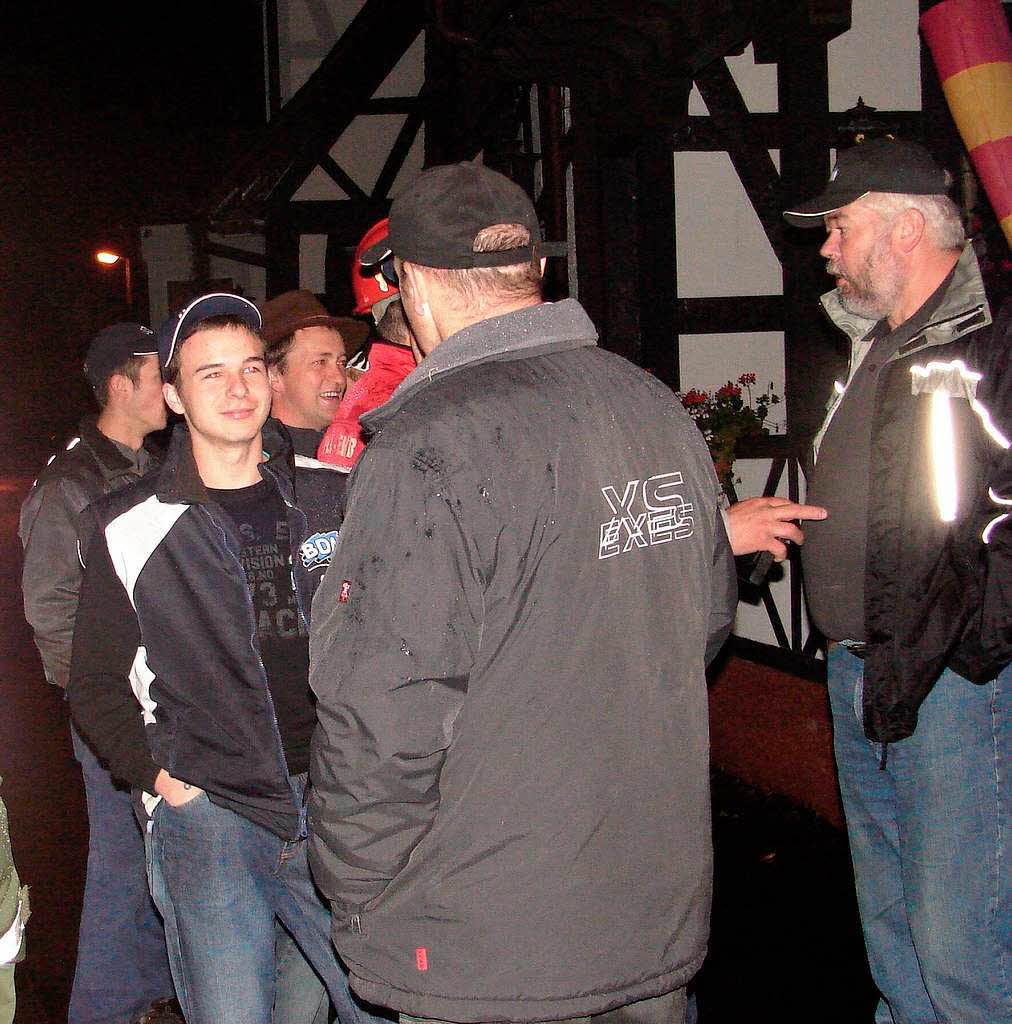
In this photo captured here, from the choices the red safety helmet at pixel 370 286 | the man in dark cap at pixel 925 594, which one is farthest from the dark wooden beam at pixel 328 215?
the man in dark cap at pixel 925 594

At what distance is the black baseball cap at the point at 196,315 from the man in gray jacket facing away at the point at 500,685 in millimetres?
1097

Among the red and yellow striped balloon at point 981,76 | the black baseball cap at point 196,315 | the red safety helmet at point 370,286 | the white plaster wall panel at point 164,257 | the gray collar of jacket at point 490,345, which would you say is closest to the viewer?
the gray collar of jacket at point 490,345

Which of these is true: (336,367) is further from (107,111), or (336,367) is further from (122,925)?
(107,111)

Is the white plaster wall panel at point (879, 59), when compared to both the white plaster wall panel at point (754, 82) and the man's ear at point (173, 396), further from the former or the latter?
the man's ear at point (173, 396)

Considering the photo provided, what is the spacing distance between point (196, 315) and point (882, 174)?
72.9 inches

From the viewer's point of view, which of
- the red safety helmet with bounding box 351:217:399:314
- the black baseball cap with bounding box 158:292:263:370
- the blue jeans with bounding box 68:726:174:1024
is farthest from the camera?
the blue jeans with bounding box 68:726:174:1024

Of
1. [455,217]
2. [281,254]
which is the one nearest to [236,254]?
[281,254]

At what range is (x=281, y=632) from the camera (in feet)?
9.36

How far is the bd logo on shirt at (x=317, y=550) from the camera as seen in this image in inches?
115

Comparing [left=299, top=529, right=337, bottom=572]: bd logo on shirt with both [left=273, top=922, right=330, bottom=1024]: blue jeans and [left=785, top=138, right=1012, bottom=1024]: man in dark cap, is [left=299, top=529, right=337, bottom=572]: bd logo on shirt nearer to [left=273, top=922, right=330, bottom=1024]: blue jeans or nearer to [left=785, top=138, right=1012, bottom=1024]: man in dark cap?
[left=273, top=922, right=330, bottom=1024]: blue jeans

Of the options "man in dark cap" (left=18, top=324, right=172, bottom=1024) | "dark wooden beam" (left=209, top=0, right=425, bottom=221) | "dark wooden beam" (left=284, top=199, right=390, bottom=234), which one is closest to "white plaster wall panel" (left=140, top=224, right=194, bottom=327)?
"dark wooden beam" (left=284, top=199, right=390, bottom=234)

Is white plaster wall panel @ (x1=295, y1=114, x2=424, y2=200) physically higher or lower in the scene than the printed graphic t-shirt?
higher

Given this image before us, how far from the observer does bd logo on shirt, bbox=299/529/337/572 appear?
2.92 metres

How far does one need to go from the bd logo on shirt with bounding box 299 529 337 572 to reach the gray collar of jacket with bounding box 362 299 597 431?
873 millimetres
